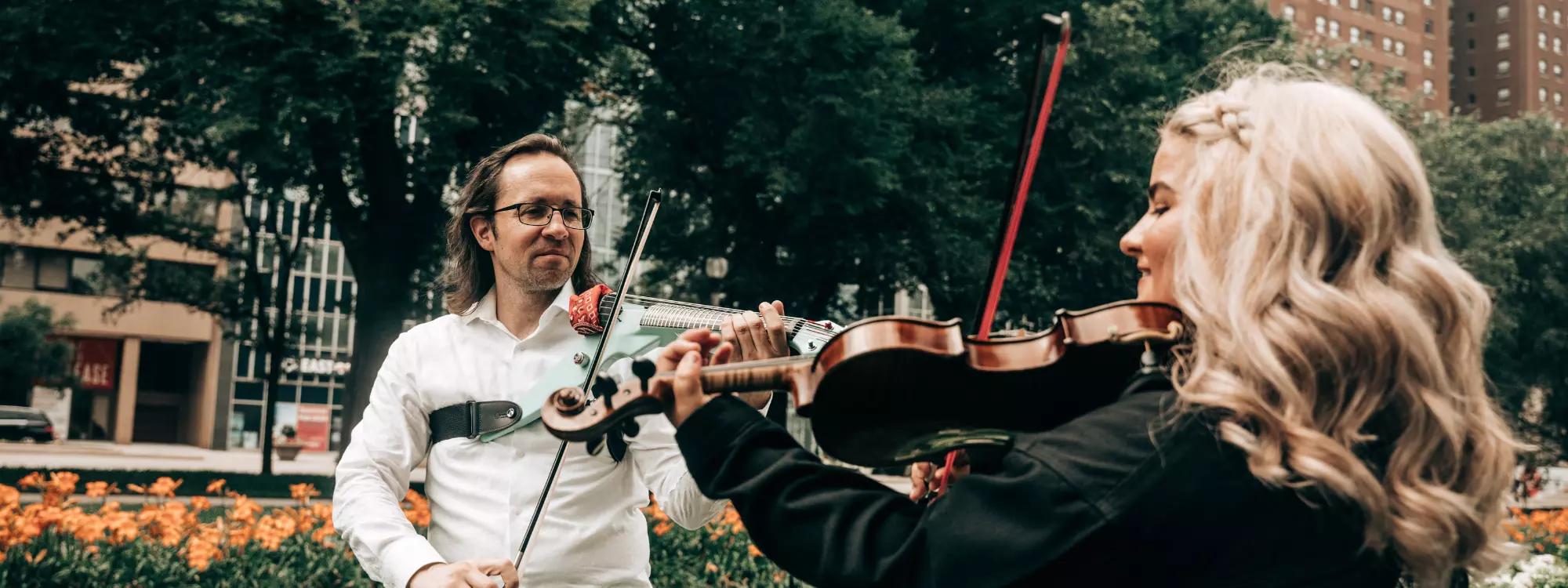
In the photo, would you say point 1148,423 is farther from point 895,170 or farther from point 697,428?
point 895,170

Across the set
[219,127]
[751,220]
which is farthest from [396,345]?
[751,220]

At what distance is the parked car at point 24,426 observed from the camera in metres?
44.4

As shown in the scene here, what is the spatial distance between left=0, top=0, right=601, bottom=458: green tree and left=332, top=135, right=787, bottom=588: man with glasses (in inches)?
435

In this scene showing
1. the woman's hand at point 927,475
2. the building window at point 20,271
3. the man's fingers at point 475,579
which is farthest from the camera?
the building window at point 20,271

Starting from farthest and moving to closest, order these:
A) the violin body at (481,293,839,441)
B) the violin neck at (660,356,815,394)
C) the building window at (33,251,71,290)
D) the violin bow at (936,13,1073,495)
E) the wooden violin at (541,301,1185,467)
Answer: the building window at (33,251,71,290) → the violin body at (481,293,839,441) → the violin bow at (936,13,1073,495) → the violin neck at (660,356,815,394) → the wooden violin at (541,301,1185,467)

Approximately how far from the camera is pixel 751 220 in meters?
19.5

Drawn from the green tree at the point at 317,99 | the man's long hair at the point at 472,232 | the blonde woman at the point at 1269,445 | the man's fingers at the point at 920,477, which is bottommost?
the man's fingers at the point at 920,477

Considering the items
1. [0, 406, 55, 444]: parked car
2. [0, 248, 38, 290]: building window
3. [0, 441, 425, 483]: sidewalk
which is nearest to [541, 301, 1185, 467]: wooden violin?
[0, 441, 425, 483]: sidewalk

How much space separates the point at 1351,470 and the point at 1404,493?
0.29 feet

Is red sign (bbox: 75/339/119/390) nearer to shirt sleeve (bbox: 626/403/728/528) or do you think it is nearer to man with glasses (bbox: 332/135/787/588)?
man with glasses (bbox: 332/135/787/588)

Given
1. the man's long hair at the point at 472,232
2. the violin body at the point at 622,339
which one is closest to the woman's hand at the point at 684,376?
the violin body at the point at 622,339

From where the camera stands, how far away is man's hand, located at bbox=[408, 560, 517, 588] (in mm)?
2516

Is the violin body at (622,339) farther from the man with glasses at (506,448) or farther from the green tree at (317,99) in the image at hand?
the green tree at (317,99)

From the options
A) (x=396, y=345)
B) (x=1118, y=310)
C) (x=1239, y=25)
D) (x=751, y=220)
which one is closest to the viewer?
(x=1118, y=310)
